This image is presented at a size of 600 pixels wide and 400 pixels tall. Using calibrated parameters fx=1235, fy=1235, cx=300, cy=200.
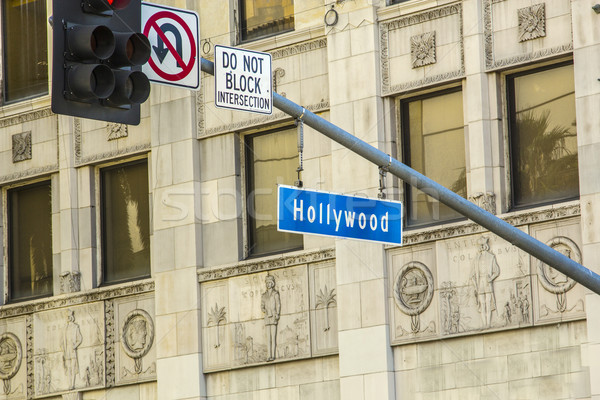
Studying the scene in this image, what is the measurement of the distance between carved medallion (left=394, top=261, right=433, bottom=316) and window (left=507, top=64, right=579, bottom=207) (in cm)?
196

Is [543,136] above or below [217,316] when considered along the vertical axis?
above

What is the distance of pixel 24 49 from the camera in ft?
92.8

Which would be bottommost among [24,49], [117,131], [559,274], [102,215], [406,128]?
[559,274]

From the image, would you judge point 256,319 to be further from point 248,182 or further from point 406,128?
point 406,128

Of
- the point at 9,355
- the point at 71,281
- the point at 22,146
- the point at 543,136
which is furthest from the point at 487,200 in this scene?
the point at 9,355

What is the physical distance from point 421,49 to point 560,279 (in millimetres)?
4858

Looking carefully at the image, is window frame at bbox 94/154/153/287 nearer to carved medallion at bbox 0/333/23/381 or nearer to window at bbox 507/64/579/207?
carved medallion at bbox 0/333/23/381

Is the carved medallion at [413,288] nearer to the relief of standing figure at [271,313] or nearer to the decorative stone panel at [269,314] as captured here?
the decorative stone panel at [269,314]

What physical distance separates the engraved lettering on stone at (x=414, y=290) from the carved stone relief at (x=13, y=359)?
969 cm

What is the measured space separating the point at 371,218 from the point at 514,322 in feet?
25.4

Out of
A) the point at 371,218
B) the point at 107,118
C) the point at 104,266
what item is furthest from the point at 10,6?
the point at 107,118

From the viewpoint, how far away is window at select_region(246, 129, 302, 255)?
2364 cm

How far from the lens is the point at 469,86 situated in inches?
814

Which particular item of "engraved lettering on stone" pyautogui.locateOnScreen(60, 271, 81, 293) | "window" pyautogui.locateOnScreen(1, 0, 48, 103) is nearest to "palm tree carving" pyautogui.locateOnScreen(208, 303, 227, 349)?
"engraved lettering on stone" pyautogui.locateOnScreen(60, 271, 81, 293)
